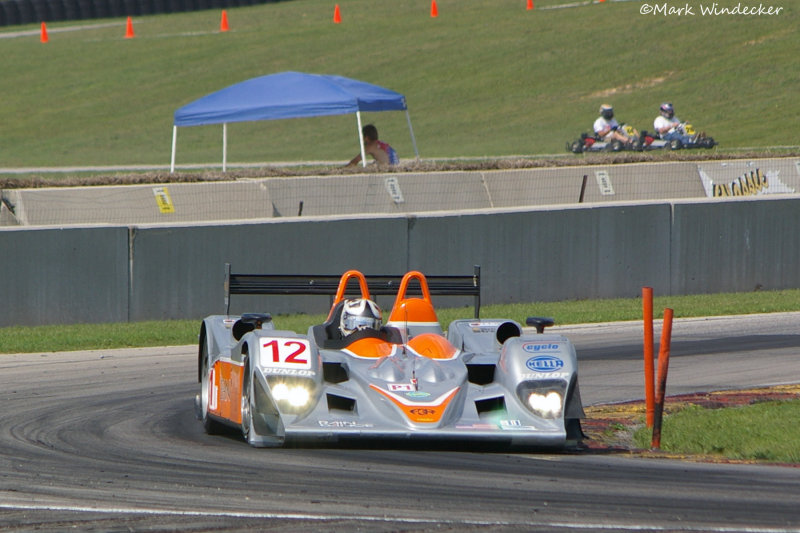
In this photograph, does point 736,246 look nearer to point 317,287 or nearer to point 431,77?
point 317,287

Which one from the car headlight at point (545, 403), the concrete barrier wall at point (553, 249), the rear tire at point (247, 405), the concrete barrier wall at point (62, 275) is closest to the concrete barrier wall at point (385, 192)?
the concrete barrier wall at point (553, 249)

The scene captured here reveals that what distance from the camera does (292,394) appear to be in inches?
315

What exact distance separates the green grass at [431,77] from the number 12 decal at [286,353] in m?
25.3

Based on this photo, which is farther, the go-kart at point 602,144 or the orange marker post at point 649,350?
the go-kart at point 602,144

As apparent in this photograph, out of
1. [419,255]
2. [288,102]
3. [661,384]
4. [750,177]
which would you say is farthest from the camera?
[288,102]

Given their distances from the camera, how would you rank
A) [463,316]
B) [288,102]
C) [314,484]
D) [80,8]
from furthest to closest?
[80,8] → [288,102] → [463,316] → [314,484]

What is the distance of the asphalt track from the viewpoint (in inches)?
241

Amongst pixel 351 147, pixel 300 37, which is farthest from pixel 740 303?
pixel 300 37

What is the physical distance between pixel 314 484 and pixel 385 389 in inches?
48.2

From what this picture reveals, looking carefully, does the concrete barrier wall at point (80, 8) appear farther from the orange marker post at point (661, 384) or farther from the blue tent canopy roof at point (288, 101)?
the orange marker post at point (661, 384)

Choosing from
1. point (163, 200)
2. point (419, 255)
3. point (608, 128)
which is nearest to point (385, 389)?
point (419, 255)

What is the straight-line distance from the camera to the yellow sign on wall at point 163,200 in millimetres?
18578

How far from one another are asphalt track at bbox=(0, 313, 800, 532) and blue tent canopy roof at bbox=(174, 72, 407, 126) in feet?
44.8

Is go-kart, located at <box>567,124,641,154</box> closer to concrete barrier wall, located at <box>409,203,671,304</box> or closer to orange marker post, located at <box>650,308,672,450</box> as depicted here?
concrete barrier wall, located at <box>409,203,671,304</box>
